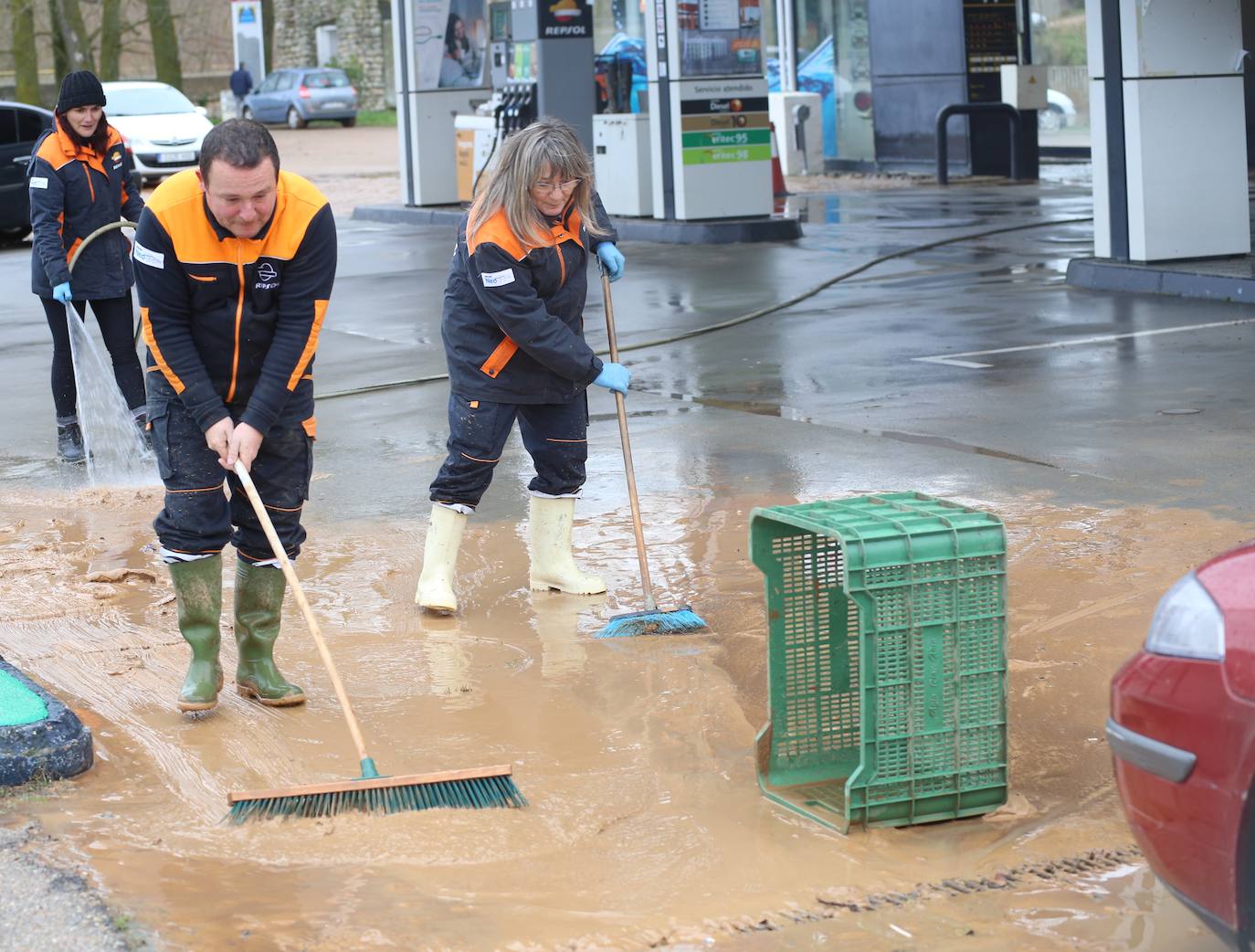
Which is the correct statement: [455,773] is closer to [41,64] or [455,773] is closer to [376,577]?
[376,577]

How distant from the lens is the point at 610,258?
5.91 meters

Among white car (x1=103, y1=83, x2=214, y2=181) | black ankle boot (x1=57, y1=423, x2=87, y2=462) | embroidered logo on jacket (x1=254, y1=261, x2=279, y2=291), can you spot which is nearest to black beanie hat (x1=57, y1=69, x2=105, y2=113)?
black ankle boot (x1=57, y1=423, x2=87, y2=462)

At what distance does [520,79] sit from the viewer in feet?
66.9

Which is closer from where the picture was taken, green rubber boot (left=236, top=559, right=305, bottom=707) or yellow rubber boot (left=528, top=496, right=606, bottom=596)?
green rubber boot (left=236, top=559, right=305, bottom=707)

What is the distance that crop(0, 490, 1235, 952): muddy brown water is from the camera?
363 cm

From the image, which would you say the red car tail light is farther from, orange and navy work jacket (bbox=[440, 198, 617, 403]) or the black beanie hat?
the black beanie hat

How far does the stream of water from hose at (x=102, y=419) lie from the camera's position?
28.0ft

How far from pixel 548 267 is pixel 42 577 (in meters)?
2.44

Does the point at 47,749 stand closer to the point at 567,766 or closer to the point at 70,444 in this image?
the point at 567,766

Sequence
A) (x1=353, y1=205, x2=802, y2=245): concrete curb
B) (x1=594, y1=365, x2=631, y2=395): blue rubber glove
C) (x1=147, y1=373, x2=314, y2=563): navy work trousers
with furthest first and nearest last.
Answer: (x1=353, y1=205, x2=802, y2=245): concrete curb
(x1=594, y1=365, x2=631, y2=395): blue rubber glove
(x1=147, y1=373, x2=314, y2=563): navy work trousers

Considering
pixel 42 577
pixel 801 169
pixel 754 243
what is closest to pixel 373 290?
pixel 754 243

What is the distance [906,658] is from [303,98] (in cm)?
4515

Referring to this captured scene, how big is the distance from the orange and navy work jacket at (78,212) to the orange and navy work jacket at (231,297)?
160 inches

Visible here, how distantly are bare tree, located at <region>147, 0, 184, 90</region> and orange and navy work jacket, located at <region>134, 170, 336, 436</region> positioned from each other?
1629 inches
